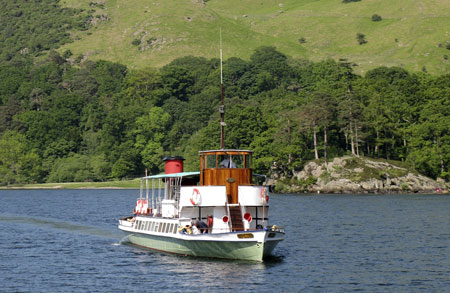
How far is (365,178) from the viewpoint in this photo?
148125 millimetres

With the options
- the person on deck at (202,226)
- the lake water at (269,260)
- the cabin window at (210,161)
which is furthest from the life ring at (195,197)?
the lake water at (269,260)

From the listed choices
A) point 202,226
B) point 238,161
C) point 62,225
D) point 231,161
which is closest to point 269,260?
point 202,226

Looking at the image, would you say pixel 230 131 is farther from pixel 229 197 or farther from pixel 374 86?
pixel 229 197

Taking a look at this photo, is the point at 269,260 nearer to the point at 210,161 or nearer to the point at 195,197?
the point at 195,197

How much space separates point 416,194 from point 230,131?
51792 millimetres

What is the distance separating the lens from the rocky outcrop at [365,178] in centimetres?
14800

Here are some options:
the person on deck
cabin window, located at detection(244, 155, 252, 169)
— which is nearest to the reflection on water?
the person on deck

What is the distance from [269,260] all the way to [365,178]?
3705 inches

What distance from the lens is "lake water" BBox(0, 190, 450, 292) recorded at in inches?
1954

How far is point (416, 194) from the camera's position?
14488 centimetres

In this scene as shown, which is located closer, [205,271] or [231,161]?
[205,271]

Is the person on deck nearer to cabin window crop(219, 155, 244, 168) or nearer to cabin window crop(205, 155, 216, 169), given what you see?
cabin window crop(205, 155, 216, 169)

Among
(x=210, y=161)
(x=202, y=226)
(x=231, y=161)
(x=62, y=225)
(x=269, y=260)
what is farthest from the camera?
(x=62, y=225)

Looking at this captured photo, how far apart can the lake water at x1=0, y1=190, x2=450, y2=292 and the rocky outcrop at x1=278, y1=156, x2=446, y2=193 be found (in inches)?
1789
